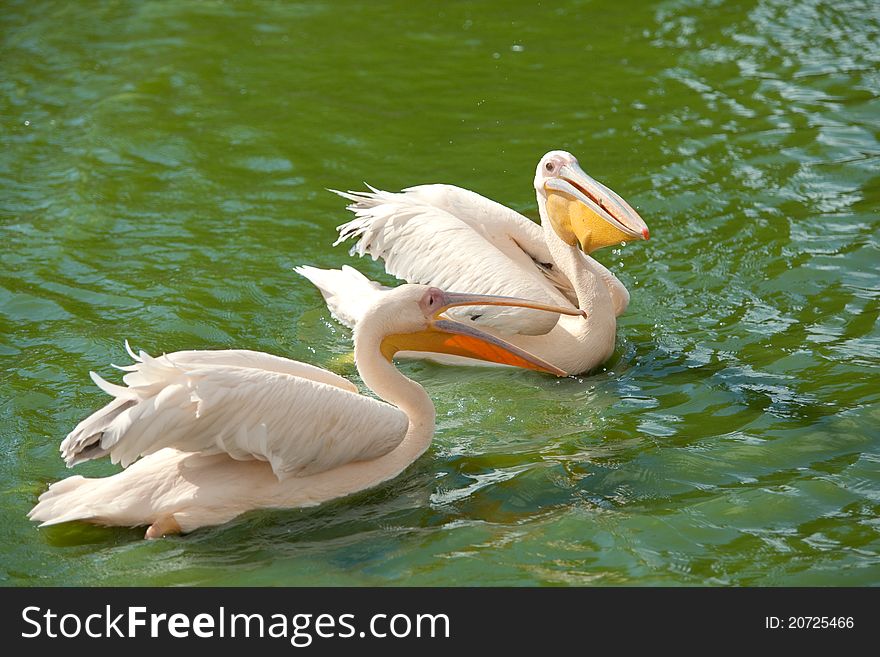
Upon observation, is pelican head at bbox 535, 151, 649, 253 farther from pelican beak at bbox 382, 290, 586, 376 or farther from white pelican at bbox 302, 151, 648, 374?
pelican beak at bbox 382, 290, 586, 376

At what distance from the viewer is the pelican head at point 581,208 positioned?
500 cm

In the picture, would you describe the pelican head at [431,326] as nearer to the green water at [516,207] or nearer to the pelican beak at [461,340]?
the pelican beak at [461,340]

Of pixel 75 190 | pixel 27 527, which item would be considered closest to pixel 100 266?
pixel 75 190

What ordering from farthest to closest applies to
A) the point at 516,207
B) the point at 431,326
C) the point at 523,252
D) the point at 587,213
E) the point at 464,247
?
the point at 516,207
the point at 523,252
the point at 464,247
the point at 587,213
the point at 431,326

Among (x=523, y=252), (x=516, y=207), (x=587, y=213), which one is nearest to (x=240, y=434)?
(x=587, y=213)

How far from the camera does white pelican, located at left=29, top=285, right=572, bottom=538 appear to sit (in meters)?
3.79

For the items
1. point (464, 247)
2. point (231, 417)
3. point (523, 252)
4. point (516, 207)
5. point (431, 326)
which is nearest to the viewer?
point (231, 417)

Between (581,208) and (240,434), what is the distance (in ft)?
6.27

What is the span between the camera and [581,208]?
5.08 meters

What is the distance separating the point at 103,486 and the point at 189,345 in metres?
1.52

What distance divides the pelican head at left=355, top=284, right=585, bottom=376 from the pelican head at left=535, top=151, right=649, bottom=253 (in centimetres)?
69

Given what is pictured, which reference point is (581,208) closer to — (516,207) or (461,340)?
(461,340)

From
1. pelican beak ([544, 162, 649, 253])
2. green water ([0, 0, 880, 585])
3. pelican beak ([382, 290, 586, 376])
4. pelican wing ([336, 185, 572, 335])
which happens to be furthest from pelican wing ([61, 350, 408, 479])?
pelican beak ([544, 162, 649, 253])

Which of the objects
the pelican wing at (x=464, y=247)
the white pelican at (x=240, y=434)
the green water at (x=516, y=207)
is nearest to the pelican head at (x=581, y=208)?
the pelican wing at (x=464, y=247)
